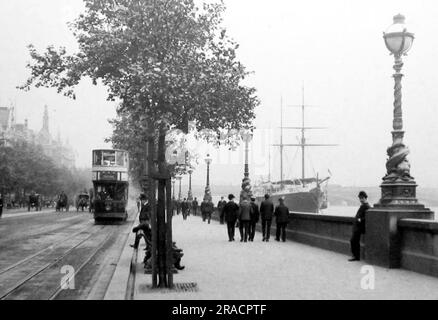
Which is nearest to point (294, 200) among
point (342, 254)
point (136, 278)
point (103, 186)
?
point (103, 186)

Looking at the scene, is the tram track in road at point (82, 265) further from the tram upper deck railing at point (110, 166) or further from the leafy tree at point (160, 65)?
the tram upper deck railing at point (110, 166)

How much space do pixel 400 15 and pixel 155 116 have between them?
589cm

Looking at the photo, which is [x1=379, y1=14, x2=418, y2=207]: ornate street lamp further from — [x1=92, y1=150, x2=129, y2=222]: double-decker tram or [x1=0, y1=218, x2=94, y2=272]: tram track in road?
[x1=92, y1=150, x2=129, y2=222]: double-decker tram

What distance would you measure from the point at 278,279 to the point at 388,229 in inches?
119

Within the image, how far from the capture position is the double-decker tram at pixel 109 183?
37.2 meters

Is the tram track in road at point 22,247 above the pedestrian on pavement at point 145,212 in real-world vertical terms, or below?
below

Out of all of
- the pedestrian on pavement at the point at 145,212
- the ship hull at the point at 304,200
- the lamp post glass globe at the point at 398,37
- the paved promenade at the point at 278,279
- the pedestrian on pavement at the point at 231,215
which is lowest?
the ship hull at the point at 304,200

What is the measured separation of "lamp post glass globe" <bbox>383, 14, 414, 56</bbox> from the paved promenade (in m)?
4.84

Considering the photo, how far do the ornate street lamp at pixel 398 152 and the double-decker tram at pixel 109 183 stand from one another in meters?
24.9

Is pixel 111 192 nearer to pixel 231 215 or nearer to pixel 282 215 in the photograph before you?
pixel 231 215

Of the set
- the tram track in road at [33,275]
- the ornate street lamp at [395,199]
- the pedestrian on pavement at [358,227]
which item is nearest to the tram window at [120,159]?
the tram track in road at [33,275]

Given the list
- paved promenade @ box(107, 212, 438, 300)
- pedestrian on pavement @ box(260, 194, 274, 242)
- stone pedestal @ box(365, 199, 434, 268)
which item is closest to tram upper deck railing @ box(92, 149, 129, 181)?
pedestrian on pavement @ box(260, 194, 274, 242)

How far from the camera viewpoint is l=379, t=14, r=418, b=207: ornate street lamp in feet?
43.6

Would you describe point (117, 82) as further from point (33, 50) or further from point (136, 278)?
point (136, 278)
